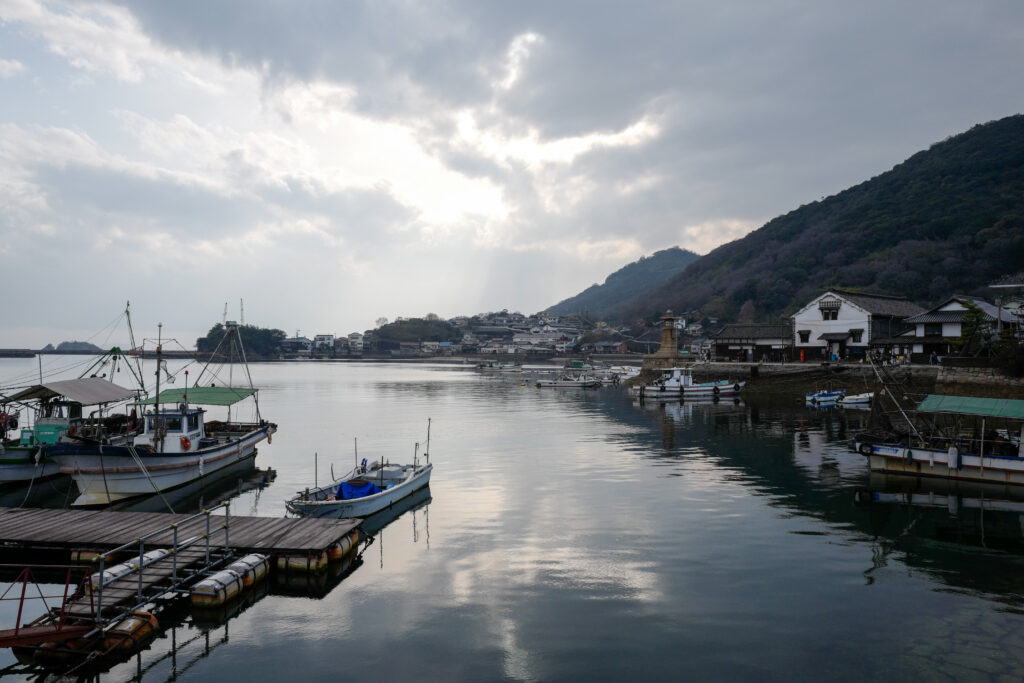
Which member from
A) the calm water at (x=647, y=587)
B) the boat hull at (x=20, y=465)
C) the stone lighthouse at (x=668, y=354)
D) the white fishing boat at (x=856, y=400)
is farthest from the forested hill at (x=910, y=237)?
the boat hull at (x=20, y=465)

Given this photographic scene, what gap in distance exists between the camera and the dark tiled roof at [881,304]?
76.4 metres

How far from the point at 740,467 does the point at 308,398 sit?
61.0 m

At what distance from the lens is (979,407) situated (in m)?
26.6

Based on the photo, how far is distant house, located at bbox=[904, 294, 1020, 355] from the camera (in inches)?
2445

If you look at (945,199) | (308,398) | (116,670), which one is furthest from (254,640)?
(945,199)

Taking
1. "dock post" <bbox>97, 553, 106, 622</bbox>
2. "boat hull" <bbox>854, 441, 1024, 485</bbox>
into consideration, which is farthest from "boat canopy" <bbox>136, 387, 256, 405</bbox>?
"boat hull" <bbox>854, 441, 1024, 485</bbox>

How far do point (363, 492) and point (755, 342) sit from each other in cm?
7413

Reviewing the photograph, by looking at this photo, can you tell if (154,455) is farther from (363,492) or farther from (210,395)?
(363,492)

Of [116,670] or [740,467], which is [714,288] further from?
[116,670]

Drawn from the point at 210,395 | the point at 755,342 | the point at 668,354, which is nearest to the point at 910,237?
the point at 755,342

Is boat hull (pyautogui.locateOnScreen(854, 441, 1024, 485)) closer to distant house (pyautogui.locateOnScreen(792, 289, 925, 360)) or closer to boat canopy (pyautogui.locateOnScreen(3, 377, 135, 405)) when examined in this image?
boat canopy (pyautogui.locateOnScreen(3, 377, 135, 405))

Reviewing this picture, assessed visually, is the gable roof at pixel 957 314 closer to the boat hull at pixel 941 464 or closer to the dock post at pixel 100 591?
the boat hull at pixel 941 464

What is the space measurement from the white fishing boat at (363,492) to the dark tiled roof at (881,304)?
68.8m

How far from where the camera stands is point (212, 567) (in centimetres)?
1658
